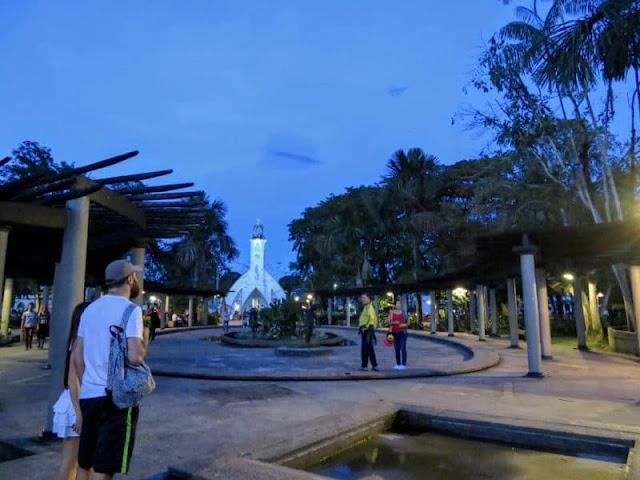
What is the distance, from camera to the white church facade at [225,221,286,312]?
4878 cm

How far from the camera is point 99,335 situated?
2.71 m

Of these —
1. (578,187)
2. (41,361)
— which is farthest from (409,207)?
(41,361)

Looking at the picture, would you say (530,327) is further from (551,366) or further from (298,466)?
(298,466)

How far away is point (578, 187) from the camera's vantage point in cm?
1563

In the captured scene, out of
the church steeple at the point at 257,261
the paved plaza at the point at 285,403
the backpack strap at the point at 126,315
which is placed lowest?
the paved plaza at the point at 285,403

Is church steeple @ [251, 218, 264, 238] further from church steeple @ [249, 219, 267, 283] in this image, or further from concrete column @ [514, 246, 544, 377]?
concrete column @ [514, 246, 544, 377]

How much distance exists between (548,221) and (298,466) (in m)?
20.2

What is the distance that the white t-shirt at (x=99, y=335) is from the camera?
2662mm

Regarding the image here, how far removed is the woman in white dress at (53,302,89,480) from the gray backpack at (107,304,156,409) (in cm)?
34

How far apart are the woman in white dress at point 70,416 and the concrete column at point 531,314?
358 inches

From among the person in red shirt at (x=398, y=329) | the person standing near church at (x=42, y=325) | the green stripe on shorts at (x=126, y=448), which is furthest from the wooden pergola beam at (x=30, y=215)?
the person standing near church at (x=42, y=325)

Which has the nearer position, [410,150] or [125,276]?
[125,276]

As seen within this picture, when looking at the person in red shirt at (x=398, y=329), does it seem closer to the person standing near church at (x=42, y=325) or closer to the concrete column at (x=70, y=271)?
the concrete column at (x=70, y=271)

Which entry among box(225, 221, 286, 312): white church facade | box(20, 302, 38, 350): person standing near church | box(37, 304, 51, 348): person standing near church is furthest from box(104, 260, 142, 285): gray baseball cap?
box(225, 221, 286, 312): white church facade
